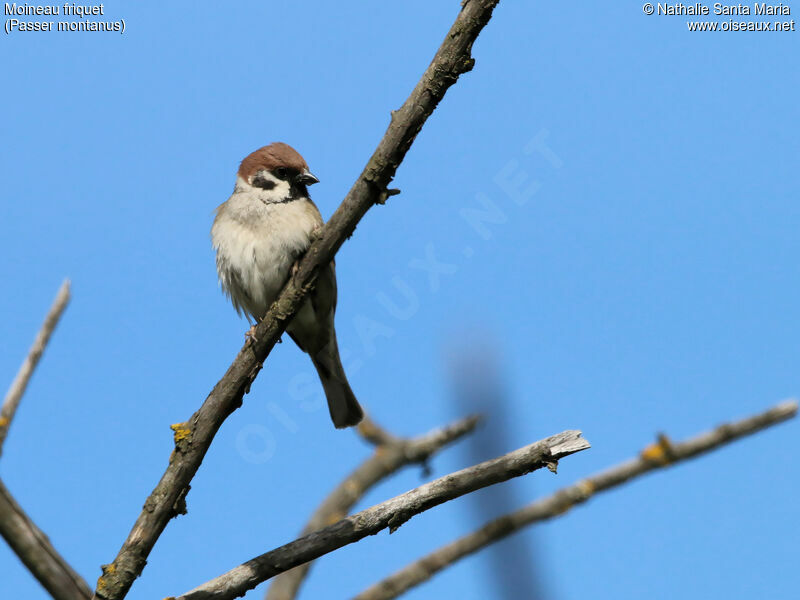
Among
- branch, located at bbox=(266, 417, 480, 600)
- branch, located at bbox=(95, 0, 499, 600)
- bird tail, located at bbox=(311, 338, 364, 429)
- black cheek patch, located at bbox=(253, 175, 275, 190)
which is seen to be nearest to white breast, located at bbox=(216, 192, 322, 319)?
black cheek patch, located at bbox=(253, 175, 275, 190)

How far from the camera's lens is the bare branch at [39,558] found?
13.6ft

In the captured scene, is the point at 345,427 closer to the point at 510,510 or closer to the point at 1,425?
the point at 1,425

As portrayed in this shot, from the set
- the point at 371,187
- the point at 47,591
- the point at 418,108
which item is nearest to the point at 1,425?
the point at 47,591

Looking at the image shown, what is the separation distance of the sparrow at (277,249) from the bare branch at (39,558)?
1.92 m

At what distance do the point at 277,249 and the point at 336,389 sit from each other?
59.5 inches

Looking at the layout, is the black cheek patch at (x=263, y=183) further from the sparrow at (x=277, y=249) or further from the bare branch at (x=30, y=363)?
the bare branch at (x=30, y=363)

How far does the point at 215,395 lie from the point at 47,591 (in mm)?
1331

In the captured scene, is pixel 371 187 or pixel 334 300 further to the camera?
pixel 334 300

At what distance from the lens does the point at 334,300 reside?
6.02 meters

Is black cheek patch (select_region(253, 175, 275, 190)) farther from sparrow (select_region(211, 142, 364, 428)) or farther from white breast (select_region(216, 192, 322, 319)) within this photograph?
white breast (select_region(216, 192, 322, 319))

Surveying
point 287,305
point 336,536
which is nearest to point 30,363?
point 287,305

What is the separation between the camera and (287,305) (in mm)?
4133

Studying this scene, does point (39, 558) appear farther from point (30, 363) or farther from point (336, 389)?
point (336, 389)

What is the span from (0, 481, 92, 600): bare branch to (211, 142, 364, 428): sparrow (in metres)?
1.92
